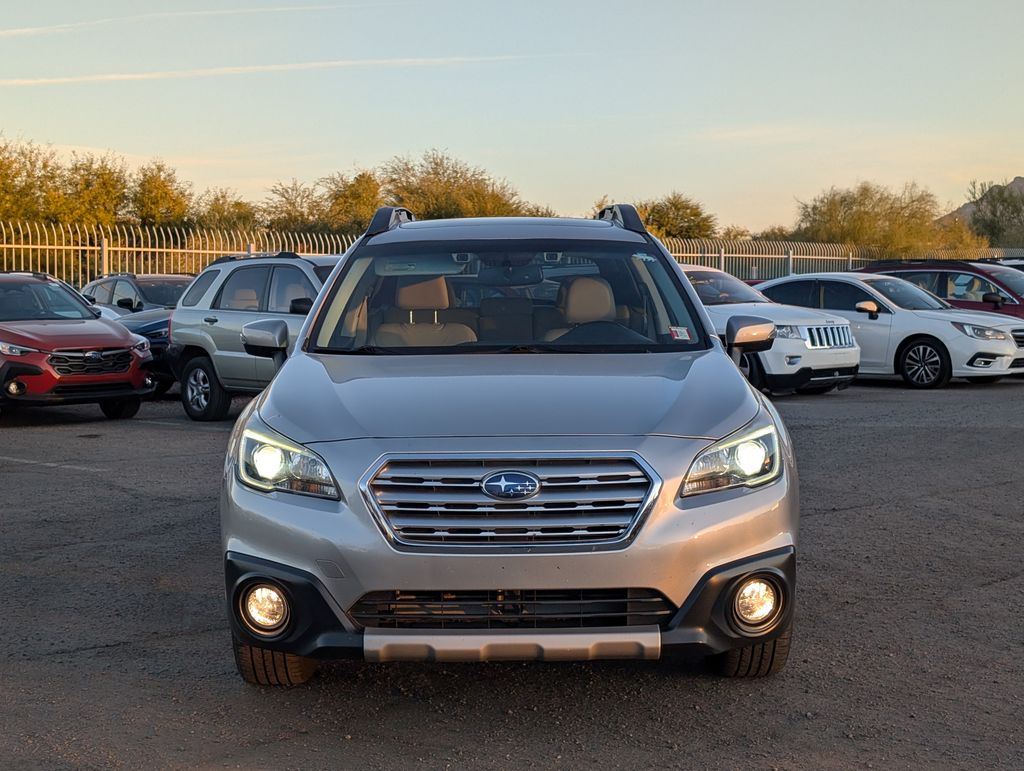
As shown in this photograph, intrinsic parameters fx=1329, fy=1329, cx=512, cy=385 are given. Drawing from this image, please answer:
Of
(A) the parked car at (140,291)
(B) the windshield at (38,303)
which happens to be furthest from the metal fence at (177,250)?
(B) the windshield at (38,303)

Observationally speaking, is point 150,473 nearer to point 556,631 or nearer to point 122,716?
point 122,716

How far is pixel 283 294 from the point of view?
14.1 m

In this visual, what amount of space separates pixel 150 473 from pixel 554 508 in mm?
6938

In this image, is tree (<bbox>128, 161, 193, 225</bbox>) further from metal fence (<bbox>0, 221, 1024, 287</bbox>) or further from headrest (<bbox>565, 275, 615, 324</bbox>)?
headrest (<bbox>565, 275, 615, 324</bbox>)

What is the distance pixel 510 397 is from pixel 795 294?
14.8 meters

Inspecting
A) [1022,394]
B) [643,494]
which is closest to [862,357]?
[1022,394]

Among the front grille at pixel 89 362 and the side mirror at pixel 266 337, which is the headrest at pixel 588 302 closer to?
the side mirror at pixel 266 337

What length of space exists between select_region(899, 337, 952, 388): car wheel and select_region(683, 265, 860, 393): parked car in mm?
1742

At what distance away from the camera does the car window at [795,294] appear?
18.7 metres

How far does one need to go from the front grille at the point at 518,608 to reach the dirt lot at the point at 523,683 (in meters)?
0.41

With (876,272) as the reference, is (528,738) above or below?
below

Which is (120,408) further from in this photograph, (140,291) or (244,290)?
(140,291)

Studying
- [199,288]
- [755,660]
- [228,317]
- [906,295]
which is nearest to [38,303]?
[199,288]

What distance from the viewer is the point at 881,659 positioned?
5.29 metres
